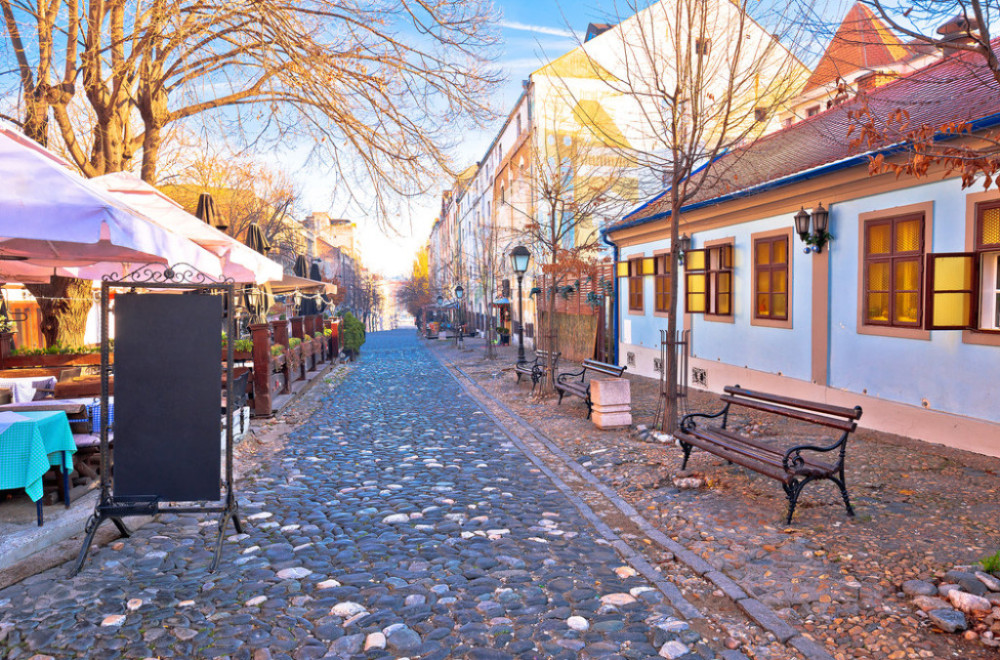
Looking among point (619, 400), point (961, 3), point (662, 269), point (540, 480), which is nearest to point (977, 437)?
point (619, 400)

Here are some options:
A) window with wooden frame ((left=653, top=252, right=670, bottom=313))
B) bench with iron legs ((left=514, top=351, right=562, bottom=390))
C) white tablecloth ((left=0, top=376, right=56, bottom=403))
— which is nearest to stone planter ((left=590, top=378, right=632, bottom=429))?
bench with iron legs ((left=514, top=351, right=562, bottom=390))

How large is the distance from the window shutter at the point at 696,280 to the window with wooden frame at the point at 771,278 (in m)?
1.50

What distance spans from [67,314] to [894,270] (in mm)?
12531

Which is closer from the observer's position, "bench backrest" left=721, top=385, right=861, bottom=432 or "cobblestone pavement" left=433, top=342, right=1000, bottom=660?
"cobblestone pavement" left=433, top=342, right=1000, bottom=660

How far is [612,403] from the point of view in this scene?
371 inches

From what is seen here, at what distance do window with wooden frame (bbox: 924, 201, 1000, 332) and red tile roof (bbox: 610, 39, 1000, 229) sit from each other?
1.26m

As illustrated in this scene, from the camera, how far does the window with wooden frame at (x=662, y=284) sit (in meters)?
15.0

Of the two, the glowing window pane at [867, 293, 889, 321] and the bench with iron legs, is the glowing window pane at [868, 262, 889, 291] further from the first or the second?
the bench with iron legs

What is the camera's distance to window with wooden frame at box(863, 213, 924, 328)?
321 inches

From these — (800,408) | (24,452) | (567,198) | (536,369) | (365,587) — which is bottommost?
(365,587)

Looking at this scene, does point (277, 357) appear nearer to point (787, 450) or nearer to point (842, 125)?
point (787, 450)

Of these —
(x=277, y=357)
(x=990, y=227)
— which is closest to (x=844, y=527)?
(x=990, y=227)

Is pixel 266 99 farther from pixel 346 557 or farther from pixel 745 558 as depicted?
pixel 745 558

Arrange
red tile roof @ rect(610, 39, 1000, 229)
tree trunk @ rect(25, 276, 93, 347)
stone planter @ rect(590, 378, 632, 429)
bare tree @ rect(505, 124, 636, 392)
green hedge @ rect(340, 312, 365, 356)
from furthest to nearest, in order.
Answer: green hedge @ rect(340, 312, 365, 356), bare tree @ rect(505, 124, 636, 392), tree trunk @ rect(25, 276, 93, 347), stone planter @ rect(590, 378, 632, 429), red tile roof @ rect(610, 39, 1000, 229)
